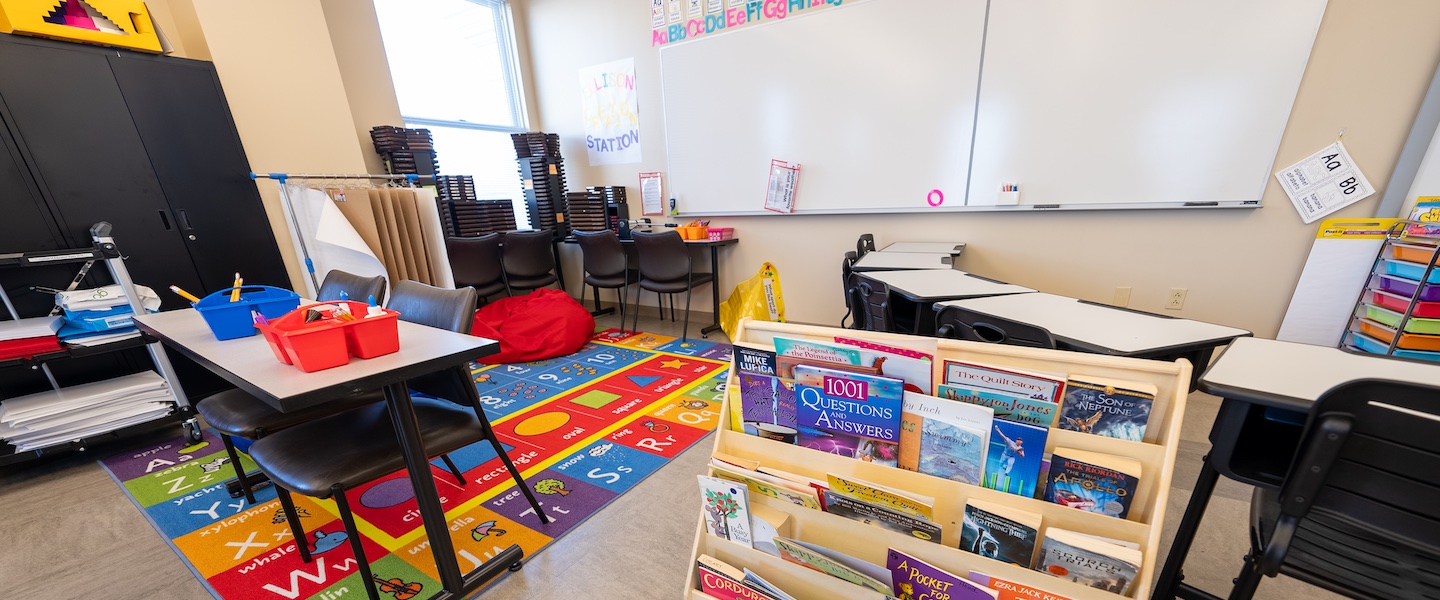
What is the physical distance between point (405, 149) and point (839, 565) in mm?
4014

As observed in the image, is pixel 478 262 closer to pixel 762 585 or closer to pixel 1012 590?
pixel 762 585

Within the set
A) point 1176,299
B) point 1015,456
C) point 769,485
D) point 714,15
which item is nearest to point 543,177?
point 714,15

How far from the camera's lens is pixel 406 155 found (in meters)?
3.31

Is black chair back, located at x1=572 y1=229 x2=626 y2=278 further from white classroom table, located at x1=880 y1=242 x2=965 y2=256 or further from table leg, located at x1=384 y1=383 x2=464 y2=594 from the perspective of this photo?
table leg, located at x1=384 y1=383 x2=464 y2=594

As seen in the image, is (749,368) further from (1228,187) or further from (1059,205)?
(1228,187)

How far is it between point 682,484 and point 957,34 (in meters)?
2.94

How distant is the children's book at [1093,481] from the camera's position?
2.03 feet

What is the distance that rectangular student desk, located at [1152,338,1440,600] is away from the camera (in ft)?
2.29

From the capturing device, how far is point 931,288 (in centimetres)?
165

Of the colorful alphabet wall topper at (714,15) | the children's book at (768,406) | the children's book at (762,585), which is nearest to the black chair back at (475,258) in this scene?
the colorful alphabet wall topper at (714,15)

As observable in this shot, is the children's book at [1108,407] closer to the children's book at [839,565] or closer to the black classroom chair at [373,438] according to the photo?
the children's book at [839,565]

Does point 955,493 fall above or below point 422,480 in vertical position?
above

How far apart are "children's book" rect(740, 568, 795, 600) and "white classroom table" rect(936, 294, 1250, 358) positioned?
0.89m

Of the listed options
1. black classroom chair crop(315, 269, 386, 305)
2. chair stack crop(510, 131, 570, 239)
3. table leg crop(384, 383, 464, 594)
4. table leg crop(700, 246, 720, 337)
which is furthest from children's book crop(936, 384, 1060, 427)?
chair stack crop(510, 131, 570, 239)
